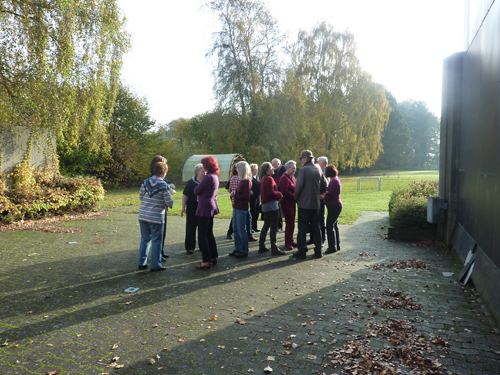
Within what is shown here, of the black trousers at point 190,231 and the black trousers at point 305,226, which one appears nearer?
the black trousers at point 305,226

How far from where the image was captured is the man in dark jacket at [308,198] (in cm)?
752

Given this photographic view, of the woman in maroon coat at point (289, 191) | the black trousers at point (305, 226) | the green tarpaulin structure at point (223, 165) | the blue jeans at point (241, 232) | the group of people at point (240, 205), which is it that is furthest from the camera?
the green tarpaulin structure at point (223, 165)

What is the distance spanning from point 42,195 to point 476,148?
1268cm

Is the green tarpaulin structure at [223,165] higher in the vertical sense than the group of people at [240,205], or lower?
higher

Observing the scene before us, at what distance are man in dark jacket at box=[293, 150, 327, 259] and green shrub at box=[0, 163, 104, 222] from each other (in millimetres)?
9044

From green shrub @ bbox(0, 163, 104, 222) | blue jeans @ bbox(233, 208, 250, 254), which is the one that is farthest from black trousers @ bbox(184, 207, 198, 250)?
green shrub @ bbox(0, 163, 104, 222)

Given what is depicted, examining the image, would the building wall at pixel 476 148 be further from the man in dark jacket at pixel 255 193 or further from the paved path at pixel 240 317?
the man in dark jacket at pixel 255 193

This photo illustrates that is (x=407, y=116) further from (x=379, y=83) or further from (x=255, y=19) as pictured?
(x=255, y=19)

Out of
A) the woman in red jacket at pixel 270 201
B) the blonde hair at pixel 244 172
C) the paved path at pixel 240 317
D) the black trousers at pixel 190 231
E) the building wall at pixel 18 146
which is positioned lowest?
the paved path at pixel 240 317

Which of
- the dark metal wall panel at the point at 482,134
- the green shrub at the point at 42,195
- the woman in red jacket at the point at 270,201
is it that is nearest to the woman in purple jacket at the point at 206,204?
the woman in red jacket at the point at 270,201

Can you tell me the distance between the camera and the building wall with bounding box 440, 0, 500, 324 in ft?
16.8

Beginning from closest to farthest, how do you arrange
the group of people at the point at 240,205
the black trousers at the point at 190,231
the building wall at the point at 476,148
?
the building wall at the point at 476,148 → the group of people at the point at 240,205 → the black trousers at the point at 190,231

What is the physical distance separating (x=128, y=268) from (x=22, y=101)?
24.7 ft

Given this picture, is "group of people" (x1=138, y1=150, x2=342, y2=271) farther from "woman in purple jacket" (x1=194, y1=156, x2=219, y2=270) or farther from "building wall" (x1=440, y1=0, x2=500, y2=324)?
"building wall" (x1=440, y1=0, x2=500, y2=324)
